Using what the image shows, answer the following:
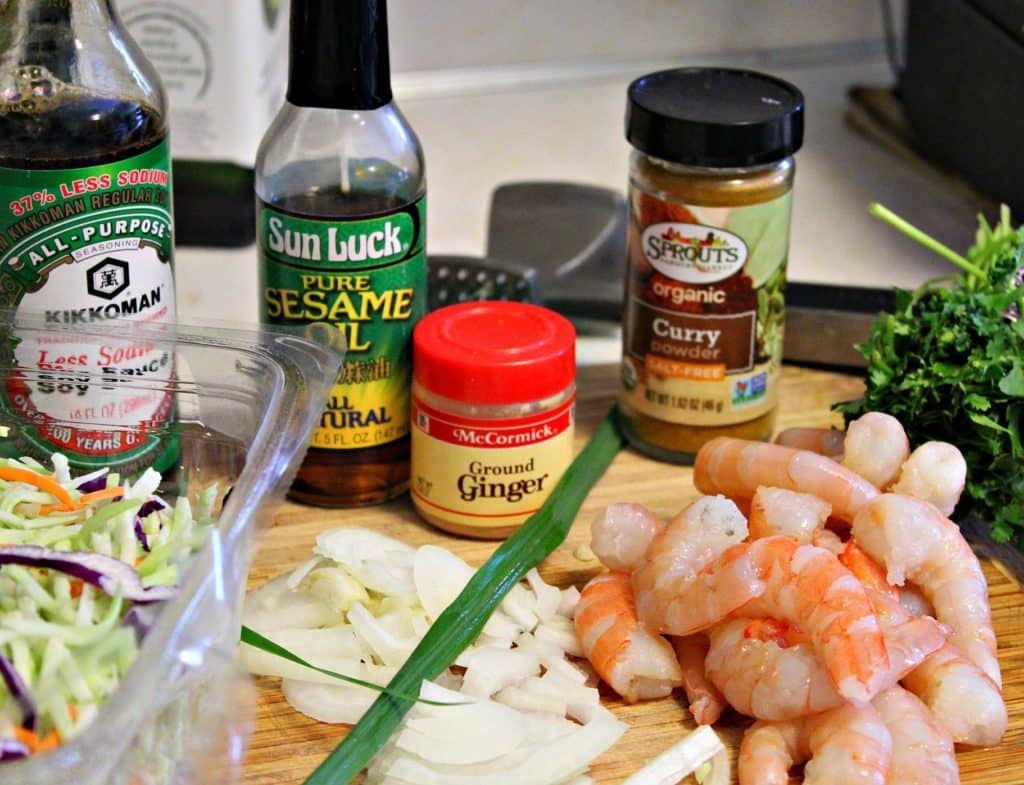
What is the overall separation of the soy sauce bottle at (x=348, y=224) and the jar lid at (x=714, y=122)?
8.0 inches

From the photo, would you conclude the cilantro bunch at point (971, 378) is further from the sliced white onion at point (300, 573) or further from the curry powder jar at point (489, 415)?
the sliced white onion at point (300, 573)

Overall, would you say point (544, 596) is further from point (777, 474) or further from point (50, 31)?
point (50, 31)

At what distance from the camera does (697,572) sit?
3.72 feet

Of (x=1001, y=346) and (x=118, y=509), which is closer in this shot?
(x=118, y=509)

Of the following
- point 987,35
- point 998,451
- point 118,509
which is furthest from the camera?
point 987,35

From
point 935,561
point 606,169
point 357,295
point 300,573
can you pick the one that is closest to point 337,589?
point 300,573

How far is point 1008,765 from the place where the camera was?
3.55ft

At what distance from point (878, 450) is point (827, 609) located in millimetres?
231

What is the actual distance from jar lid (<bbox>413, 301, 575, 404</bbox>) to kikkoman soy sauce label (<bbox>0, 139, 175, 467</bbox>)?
0.22m

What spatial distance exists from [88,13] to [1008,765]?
90 cm

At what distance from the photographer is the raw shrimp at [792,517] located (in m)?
1.18

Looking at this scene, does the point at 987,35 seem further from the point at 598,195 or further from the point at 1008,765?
the point at 1008,765

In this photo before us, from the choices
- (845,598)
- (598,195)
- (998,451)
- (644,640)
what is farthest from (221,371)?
(598,195)

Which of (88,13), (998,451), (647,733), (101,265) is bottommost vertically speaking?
(647,733)
